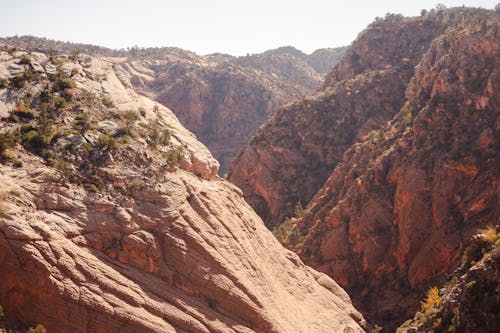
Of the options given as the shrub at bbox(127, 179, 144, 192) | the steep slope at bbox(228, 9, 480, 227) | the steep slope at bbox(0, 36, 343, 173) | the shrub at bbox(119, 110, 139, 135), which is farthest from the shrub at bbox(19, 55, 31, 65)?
the steep slope at bbox(0, 36, 343, 173)

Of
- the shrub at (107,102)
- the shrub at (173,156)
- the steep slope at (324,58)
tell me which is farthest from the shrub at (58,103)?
the steep slope at (324,58)

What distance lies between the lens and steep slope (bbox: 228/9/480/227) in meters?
62.9

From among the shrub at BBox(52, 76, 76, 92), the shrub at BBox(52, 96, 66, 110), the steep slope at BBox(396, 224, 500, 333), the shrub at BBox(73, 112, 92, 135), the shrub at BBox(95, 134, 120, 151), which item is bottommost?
the steep slope at BBox(396, 224, 500, 333)

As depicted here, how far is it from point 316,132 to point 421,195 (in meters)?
29.4

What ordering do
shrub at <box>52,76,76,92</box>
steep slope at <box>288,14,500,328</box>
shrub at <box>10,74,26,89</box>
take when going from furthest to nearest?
1. steep slope at <box>288,14,500,328</box>
2. shrub at <box>52,76,76,92</box>
3. shrub at <box>10,74,26,89</box>

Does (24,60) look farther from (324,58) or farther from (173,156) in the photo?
(324,58)

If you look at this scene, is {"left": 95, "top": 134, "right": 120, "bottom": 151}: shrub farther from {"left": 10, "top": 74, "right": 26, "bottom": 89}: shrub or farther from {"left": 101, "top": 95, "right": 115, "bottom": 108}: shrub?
{"left": 10, "top": 74, "right": 26, "bottom": 89}: shrub

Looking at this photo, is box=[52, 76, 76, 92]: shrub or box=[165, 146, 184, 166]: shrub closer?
box=[165, 146, 184, 166]: shrub

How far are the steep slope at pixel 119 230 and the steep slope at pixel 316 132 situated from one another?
A: 3484 cm

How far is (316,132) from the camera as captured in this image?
2621 inches

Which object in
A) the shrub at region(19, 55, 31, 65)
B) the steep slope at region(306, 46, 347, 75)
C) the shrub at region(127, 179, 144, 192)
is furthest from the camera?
the steep slope at region(306, 46, 347, 75)

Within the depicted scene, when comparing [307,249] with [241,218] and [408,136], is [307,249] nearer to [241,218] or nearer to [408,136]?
[408,136]

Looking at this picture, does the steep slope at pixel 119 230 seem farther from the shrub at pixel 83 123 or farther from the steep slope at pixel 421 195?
the steep slope at pixel 421 195

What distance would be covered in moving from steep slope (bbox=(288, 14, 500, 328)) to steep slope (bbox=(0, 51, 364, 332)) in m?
11.0
